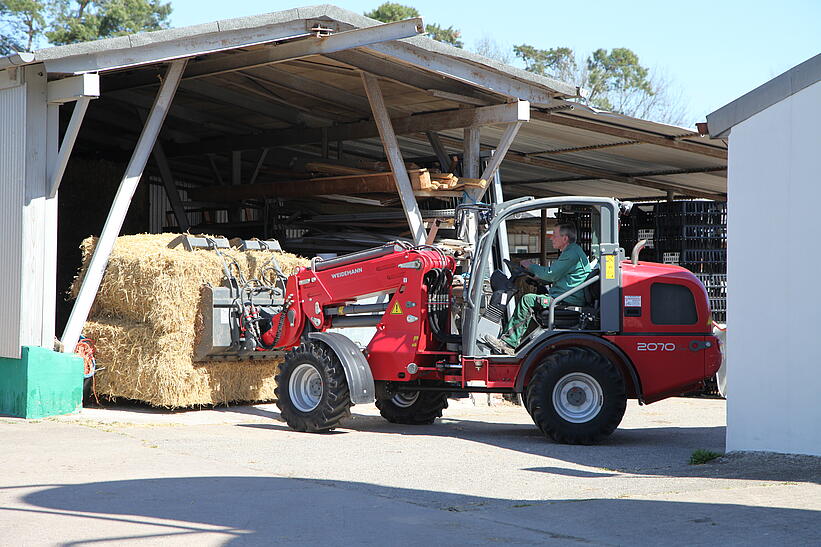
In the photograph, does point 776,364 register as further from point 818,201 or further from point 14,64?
point 14,64

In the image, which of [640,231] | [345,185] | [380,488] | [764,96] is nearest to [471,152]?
[345,185]

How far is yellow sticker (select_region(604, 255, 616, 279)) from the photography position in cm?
907

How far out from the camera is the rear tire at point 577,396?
8844 mm

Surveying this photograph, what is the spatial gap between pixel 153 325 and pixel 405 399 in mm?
2713

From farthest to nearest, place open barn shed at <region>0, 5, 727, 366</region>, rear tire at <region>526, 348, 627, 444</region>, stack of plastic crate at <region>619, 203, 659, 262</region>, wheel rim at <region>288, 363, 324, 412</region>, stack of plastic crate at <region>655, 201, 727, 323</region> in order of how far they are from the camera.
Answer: stack of plastic crate at <region>619, 203, 659, 262</region> → stack of plastic crate at <region>655, 201, 727, 323</region> → open barn shed at <region>0, 5, 727, 366</region> → wheel rim at <region>288, 363, 324, 412</region> → rear tire at <region>526, 348, 627, 444</region>

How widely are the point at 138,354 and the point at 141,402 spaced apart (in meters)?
0.99

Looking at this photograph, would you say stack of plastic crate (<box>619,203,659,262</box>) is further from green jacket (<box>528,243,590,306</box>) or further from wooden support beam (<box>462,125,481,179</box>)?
green jacket (<box>528,243,590,306</box>)

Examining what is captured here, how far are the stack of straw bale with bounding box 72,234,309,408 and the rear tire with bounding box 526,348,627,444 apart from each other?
3.72 meters

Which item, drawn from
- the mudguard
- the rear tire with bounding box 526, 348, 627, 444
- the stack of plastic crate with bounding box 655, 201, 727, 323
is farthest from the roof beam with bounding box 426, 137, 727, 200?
the rear tire with bounding box 526, 348, 627, 444

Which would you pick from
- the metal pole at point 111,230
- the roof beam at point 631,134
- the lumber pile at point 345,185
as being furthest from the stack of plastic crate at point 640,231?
the metal pole at point 111,230

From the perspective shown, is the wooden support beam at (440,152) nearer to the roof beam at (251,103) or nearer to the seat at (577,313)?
the roof beam at (251,103)

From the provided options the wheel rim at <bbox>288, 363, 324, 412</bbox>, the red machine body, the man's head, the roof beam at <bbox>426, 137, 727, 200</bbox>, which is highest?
the roof beam at <bbox>426, 137, 727, 200</bbox>

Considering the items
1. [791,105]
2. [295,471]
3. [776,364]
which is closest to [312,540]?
[295,471]

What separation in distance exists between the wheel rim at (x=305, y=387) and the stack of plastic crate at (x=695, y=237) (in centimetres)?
651
